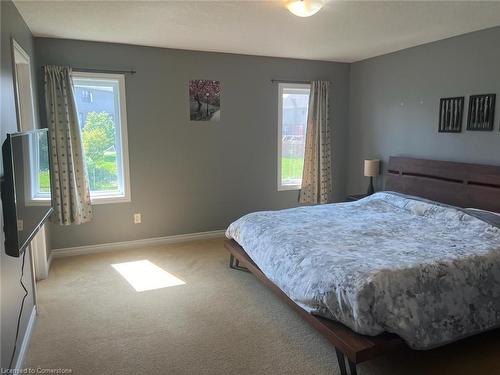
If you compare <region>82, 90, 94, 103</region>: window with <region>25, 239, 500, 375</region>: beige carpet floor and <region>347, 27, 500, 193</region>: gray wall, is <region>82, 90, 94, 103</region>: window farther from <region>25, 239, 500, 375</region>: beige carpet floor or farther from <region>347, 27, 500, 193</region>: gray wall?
<region>347, 27, 500, 193</region>: gray wall

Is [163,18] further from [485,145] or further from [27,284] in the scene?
[485,145]

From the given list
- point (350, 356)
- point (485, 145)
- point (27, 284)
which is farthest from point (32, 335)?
point (485, 145)

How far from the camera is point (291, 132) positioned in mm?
5129

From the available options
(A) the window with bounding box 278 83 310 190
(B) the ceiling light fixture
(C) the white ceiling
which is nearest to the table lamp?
(A) the window with bounding box 278 83 310 190

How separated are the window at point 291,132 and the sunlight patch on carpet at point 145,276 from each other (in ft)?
6.85

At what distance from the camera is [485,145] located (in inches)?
141

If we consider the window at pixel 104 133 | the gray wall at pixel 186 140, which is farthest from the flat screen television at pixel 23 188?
the gray wall at pixel 186 140

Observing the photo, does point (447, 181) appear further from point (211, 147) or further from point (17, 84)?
point (17, 84)

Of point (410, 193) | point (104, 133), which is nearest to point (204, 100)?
point (104, 133)

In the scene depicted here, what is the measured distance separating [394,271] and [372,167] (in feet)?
8.95

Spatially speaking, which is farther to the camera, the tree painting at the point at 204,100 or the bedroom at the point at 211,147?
the tree painting at the point at 204,100

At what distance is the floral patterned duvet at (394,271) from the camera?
2.09 m

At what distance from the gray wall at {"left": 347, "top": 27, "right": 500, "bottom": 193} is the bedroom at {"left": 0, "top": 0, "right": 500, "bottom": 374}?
0.02 meters

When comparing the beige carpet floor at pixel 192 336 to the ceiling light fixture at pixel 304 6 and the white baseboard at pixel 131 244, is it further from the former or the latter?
the ceiling light fixture at pixel 304 6
